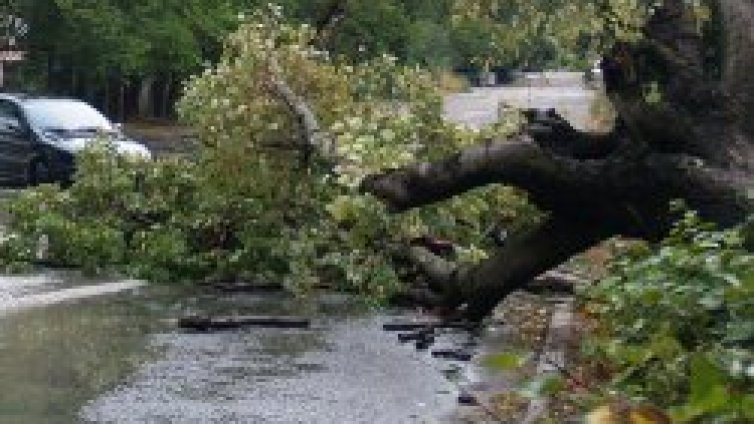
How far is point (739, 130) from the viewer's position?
31.3 ft

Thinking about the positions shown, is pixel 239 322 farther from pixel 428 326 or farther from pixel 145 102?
pixel 145 102

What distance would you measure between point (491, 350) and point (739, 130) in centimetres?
247

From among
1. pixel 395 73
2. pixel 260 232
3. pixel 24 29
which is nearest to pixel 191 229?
pixel 260 232

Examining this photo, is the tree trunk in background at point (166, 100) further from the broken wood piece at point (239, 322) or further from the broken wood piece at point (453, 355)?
the broken wood piece at point (453, 355)

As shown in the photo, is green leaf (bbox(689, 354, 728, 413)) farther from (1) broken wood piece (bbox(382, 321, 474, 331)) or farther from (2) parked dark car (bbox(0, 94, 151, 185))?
(2) parked dark car (bbox(0, 94, 151, 185))

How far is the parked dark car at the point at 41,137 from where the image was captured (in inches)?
869

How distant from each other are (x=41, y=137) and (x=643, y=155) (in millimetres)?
14451

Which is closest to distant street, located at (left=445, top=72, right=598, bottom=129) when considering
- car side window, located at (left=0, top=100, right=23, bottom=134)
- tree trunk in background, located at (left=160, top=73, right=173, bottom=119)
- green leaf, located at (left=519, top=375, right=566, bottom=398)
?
tree trunk in background, located at (left=160, top=73, right=173, bottom=119)

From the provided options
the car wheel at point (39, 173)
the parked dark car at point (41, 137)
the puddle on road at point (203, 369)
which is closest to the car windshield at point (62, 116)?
the parked dark car at point (41, 137)

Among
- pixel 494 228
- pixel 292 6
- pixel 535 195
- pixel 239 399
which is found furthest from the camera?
pixel 292 6

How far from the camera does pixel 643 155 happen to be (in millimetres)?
9750

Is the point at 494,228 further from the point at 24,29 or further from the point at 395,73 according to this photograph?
the point at 24,29

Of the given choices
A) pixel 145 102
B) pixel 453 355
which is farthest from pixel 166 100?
pixel 453 355

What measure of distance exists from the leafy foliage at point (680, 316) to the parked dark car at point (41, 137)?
48.0 feet
